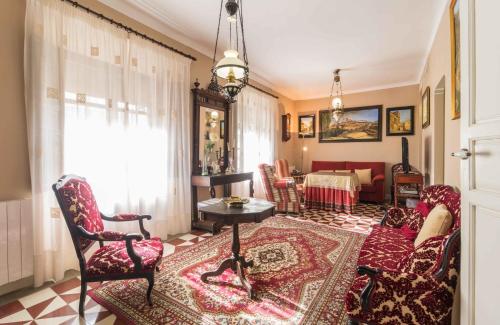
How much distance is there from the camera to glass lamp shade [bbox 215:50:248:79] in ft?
7.38

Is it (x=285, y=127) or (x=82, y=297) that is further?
(x=285, y=127)

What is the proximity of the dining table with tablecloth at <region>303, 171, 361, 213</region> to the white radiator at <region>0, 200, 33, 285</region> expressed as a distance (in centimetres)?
477

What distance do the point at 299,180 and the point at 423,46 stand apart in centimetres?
387

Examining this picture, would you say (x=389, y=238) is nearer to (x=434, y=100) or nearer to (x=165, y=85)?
(x=434, y=100)

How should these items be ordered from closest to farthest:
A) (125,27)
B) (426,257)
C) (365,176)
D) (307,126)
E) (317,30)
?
(426,257), (125,27), (317,30), (365,176), (307,126)

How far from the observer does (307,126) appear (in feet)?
25.5

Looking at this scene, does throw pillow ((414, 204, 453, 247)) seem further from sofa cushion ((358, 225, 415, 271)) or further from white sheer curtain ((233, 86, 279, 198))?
white sheer curtain ((233, 86, 279, 198))

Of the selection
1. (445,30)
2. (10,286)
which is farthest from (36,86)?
(445,30)

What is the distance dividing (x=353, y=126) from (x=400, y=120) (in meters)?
1.15

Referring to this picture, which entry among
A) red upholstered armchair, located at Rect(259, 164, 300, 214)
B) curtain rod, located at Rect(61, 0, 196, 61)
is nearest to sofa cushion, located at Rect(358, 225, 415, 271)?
red upholstered armchair, located at Rect(259, 164, 300, 214)

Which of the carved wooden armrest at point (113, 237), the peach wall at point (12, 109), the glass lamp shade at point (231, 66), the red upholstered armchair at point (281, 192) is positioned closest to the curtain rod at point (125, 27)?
the peach wall at point (12, 109)

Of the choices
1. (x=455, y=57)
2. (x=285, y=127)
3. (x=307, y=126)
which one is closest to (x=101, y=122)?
(x=455, y=57)

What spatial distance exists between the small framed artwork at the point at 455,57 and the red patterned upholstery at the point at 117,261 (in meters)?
3.08

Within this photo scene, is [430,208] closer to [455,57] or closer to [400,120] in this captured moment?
[455,57]
